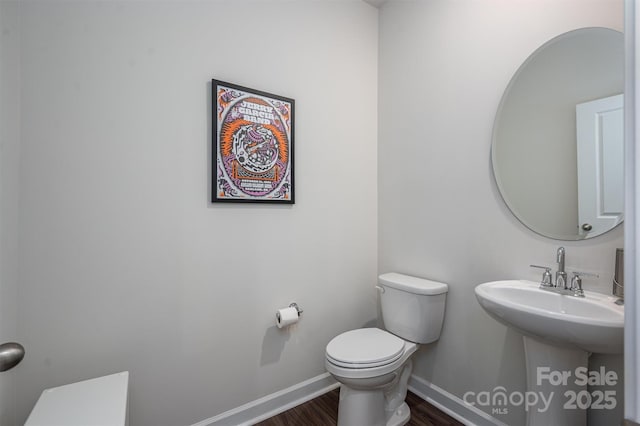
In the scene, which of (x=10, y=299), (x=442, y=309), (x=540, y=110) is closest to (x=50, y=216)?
→ (x=10, y=299)

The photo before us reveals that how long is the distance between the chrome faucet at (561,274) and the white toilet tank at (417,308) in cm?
56

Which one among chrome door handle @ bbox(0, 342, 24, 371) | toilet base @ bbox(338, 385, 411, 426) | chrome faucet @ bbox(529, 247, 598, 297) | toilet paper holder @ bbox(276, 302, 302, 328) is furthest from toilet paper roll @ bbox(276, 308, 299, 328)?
chrome faucet @ bbox(529, 247, 598, 297)

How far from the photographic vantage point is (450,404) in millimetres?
1708

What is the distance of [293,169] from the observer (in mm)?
1777

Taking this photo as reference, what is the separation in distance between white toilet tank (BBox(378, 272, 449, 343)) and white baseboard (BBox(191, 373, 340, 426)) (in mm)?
603

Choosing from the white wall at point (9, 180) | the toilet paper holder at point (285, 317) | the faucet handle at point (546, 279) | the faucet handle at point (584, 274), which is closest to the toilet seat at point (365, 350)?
the toilet paper holder at point (285, 317)

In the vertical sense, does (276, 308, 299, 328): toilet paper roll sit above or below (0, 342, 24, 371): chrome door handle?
below

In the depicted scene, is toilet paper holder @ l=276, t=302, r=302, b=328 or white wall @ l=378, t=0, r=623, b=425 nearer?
white wall @ l=378, t=0, r=623, b=425

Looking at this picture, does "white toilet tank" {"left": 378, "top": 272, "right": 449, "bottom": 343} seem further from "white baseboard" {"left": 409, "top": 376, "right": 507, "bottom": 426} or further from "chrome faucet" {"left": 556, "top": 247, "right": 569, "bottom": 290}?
"chrome faucet" {"left": 556, "top": 247, "right": 569, "bottom": 290}

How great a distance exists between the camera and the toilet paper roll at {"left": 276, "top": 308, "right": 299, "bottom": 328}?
1.65 metres

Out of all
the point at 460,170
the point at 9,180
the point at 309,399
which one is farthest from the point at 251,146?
the point at 309,399

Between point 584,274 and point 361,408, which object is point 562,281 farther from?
point 361,408

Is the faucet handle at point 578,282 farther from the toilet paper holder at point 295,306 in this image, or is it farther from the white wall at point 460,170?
the toilet paper holder at point 295,306

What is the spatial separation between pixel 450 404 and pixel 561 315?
110cm
